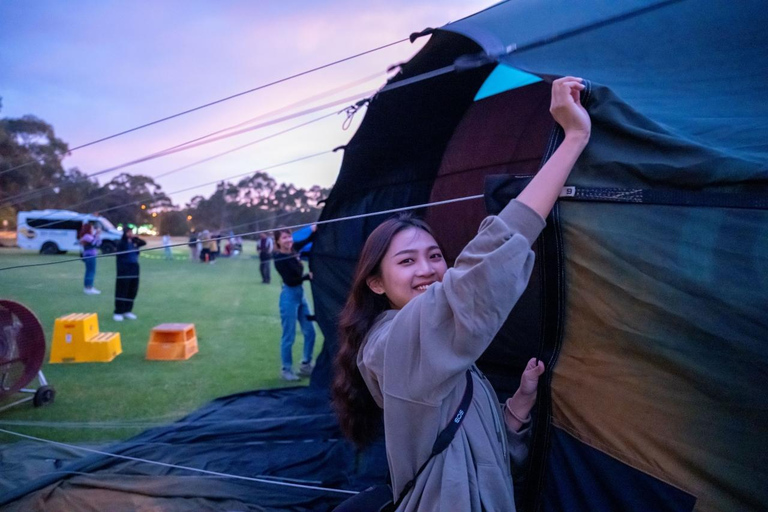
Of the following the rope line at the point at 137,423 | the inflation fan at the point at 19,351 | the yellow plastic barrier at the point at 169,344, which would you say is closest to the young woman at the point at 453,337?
the rope line at the point at 137,423

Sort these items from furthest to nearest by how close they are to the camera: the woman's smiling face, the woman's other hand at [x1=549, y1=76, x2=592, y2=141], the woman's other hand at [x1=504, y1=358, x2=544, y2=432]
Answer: the woman's other hand at [x1=504, y1=358, x2=544, y2=432]
the woman's smiling face
the woman's other hand at [x1=549, y1=76, x2=592, y2=141]

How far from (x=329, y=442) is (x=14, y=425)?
2.35 metres

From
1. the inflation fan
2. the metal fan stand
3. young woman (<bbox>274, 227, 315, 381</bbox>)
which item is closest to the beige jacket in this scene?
the inflation fan

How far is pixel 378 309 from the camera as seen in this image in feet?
5.16

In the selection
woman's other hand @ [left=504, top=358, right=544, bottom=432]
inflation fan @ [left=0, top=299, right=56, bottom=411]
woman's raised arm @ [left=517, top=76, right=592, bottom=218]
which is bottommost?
inflation fan @ [left=0, top=299, right=56, bottom=411]

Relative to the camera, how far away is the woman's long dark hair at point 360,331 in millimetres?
1524

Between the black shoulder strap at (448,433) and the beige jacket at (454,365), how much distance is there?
1cm

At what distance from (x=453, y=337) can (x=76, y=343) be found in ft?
19.2

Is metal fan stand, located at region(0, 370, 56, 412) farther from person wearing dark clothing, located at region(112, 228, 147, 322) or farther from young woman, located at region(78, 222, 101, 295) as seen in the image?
young woman, located at region(78, 222, 101, 295)

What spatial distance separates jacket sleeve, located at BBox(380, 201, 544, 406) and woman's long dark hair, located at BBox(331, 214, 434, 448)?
343 millimetres

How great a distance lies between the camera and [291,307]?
566 cm

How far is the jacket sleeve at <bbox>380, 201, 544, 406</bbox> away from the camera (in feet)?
3.47

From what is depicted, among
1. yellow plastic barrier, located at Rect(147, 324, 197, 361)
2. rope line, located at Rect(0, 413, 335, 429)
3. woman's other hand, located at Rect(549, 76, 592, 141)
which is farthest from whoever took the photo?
yellow plastic barrier, located at Rect(147, 324, 197, 361)

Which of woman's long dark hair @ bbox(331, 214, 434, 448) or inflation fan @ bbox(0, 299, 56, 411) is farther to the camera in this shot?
inflation fan @ bbox(0, 299, 56, 411)
